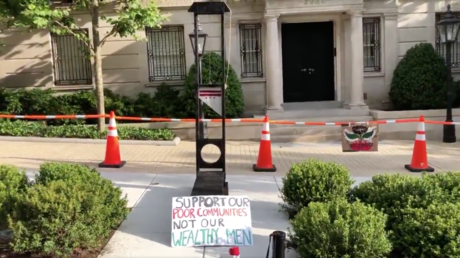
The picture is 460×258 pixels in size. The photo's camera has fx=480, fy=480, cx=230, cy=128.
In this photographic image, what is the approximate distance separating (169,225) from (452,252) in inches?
119

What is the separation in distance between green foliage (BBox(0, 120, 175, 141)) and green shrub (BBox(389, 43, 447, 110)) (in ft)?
22.6

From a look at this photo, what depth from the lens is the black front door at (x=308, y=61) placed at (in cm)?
1529

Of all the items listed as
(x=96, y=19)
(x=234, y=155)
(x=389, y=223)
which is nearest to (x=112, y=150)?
(x=234, y=155)

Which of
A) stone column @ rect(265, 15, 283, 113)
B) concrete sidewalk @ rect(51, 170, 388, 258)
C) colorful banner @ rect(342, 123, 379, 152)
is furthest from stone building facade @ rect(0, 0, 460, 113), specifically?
concrete sidewalk @ rect(51, 170, 388, 258)

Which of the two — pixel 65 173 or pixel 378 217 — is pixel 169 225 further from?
pixel 378 217

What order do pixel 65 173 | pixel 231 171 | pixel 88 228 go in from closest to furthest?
pixel 88 228
pixel 65 173
pixel 231 171

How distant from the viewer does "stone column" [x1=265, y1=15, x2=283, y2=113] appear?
13.7 meters

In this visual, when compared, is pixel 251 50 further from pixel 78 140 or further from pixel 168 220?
pixel 168 220

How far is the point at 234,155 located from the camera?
10734 mm

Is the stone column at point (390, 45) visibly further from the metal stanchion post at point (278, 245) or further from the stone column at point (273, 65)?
the metal stanchion post at point (278, 245)

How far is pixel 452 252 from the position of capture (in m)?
3.89

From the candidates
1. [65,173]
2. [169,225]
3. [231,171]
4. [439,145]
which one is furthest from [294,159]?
[65,173]

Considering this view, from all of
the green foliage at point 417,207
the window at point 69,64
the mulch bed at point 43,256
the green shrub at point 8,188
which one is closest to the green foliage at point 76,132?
the window at point 69,64

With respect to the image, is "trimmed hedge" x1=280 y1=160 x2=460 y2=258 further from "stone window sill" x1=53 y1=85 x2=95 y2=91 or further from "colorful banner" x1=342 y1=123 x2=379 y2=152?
"stone window sill" x1=53 y1=85 x2=95 y2=91
